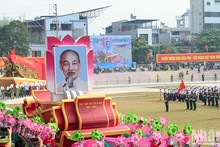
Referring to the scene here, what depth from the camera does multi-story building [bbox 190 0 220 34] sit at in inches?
4331

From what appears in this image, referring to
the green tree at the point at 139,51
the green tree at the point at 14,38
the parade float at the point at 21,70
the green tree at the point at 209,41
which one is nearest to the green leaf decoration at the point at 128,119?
the parade float at the point at 21,70

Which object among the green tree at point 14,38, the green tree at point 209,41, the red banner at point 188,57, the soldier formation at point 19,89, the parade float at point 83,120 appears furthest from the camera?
the green tree at point 209,41

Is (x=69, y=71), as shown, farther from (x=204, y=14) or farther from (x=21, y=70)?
(x=204, y=14)

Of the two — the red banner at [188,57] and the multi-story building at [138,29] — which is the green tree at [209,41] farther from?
the red banner at [188,57]

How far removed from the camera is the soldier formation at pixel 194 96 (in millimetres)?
28484

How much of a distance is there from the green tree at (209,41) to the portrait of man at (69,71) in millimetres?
80235

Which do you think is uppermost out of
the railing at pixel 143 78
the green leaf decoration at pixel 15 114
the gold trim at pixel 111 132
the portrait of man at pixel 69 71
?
the portrait of man at pixel 69 71

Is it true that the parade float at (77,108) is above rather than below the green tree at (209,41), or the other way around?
below

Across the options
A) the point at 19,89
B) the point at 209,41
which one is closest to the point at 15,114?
the point at 19,89

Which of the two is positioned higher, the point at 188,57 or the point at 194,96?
the point at 188,57

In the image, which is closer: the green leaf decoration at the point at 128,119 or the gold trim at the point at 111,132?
the gold trim at the point at 111,132

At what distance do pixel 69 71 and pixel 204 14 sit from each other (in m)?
100

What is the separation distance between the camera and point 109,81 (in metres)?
66.8

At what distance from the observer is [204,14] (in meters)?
111
